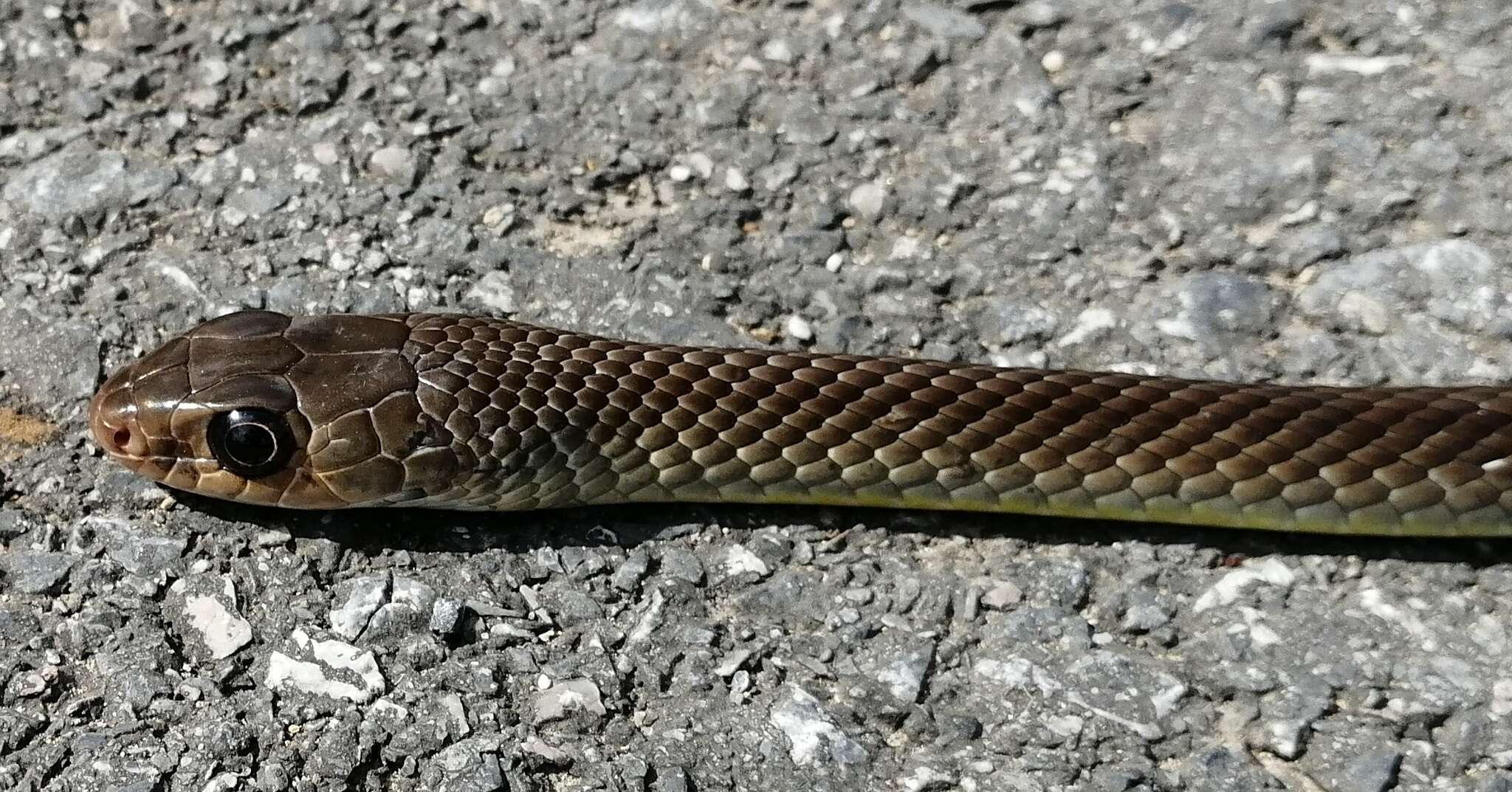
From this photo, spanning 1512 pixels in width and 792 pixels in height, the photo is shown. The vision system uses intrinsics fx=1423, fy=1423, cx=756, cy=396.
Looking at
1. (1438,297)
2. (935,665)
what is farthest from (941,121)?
(935,665)

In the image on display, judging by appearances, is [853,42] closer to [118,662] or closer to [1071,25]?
[1071,25]

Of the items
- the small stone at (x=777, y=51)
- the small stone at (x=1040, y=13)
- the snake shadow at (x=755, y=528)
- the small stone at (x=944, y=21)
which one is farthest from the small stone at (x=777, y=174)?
the snake shadow at (x=755, y=528)

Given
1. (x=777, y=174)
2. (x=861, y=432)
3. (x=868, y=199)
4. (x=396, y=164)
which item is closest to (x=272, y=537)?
(x=396, y=164)

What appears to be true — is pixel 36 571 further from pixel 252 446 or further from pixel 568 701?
pixel 568 701

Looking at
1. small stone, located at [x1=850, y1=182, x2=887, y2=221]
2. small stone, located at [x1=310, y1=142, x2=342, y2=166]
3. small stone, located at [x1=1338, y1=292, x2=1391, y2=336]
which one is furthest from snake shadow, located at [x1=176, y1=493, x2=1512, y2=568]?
small stone, located at [x1=310, y1=142, x2=342, y2=166]

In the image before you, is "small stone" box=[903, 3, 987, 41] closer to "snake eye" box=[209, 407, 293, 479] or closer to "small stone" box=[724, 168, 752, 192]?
"small stone" box=[724, 168, 752, 192]

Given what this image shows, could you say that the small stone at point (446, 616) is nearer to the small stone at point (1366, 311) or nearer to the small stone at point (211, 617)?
the small stone at point (211, 617)
